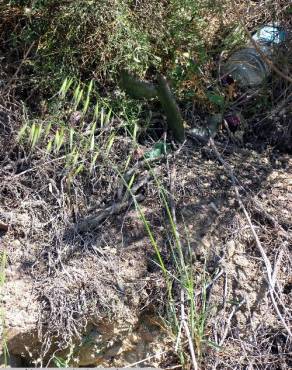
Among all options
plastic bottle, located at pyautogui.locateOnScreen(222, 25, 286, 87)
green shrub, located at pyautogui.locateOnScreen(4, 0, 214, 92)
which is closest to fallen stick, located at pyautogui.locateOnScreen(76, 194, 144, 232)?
green shrub, located at pyautogui.locateOnScreen(4, 0, 214, 92)

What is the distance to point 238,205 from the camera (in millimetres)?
3523

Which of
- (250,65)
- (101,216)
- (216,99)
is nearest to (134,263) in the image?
(101,216)

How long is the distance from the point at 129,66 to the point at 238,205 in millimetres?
928

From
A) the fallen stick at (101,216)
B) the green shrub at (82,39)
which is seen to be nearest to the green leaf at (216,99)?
the green shrub at (82,39)

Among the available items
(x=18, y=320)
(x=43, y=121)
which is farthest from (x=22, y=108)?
(x=18, y=320)

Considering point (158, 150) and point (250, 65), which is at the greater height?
point (250, 65)

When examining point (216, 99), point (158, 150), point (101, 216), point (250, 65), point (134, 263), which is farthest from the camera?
point (250, 65)

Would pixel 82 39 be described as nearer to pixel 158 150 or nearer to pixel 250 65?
pixel 158 150

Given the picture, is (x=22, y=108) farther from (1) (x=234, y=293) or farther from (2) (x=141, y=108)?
(1) (x=234, y=293)

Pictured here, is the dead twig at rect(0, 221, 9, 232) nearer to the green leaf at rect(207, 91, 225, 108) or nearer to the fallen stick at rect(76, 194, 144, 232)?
the fallen stick at rect(76, 194, 144, 232)

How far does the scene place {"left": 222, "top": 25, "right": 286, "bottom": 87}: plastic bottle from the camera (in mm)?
4098

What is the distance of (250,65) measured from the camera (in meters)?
4.11

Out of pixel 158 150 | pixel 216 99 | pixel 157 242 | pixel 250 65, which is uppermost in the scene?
pixel 250 65

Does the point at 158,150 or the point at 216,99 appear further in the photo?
the point at 216,99
